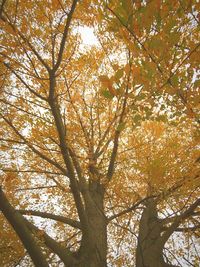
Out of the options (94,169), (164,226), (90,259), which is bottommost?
(90,259)

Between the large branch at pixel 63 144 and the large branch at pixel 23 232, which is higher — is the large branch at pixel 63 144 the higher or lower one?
the higher one

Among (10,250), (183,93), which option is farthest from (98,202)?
(183,93)

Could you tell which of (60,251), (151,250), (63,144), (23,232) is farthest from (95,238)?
(63,144)

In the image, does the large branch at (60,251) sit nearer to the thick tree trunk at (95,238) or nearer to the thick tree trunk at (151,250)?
the thick tree trunk at (95,238)

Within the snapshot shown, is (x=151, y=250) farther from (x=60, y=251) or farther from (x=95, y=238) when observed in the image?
(x=60, y=251)

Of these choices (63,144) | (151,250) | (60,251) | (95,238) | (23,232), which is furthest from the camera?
(151,250)

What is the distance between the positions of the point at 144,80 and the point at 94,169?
3764 millimetres

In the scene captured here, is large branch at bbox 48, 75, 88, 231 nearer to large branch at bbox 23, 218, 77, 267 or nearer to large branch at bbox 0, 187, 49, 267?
large branch at bbox 23, 218, 77, 267

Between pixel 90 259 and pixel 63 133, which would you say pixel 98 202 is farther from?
pixel 63 133

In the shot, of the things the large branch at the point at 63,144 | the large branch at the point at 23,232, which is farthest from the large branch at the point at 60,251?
the large branch at the point at 23,232

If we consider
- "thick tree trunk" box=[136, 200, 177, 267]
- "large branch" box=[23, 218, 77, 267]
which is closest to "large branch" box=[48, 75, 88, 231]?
"large branch" box=[23, 218, 77, 267]

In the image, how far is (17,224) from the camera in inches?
142

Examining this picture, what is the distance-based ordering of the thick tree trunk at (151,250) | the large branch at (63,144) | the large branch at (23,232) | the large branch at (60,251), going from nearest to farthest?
the large branch at (63,144), the large branch at (23,232), the large branch at (60,251), the thick tree trunk at (151,250)

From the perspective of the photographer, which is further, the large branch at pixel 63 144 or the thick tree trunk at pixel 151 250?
the thick tree trunk at pixel 151 250
